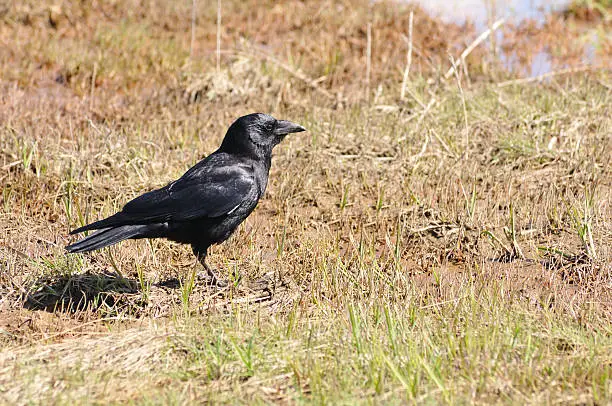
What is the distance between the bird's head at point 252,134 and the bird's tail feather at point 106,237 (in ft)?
3.09

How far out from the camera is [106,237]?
4582mm

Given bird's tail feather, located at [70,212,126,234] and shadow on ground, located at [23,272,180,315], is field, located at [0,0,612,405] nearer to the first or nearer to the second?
shadow on ground, located at [23,272,180,315]

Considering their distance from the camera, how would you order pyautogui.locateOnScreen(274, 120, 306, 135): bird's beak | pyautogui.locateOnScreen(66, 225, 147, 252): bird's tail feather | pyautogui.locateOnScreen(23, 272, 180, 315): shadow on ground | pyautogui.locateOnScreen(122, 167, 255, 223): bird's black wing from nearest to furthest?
pyautogui.locateOnScreen(66, 225, 147, 252): bird's tail feather, pyautogui.locateOnScreen(23, 272, 180, 315): shadow on ground, pyautogui.locateOnScreen(122, 167, 255, 223): bird's black wing, pyautogui.locateOnScreen(274, 120, 306, 135): bird's beak

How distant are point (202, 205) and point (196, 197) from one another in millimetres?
66

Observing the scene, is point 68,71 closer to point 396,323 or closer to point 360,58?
point 360,58

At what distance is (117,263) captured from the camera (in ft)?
17.3

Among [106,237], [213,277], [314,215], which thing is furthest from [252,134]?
[106,237]

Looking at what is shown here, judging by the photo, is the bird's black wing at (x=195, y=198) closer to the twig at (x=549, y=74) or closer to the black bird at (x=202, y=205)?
the black bird at (x=202, y=205)

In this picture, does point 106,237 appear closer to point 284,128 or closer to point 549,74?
point 284,128

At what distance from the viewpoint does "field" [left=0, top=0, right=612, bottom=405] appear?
3.60 metres

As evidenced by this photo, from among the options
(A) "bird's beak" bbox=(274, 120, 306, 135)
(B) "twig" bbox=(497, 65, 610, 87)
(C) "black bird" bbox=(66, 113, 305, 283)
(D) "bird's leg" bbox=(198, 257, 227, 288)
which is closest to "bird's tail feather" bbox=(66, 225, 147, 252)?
(C) "black bird" bbox=(66, 113, 305, 283)

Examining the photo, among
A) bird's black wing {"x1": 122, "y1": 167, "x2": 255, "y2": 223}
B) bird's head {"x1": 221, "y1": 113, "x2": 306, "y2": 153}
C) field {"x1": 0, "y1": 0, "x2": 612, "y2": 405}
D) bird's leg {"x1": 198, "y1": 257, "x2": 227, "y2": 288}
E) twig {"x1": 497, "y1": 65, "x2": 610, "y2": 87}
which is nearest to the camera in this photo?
field {"x1": 0, "y1": 0, "x2": 612, "y2": 405}

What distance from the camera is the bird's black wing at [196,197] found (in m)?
4.76

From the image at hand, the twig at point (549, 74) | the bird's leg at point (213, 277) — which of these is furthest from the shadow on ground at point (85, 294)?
the twig at point (549, 74)
